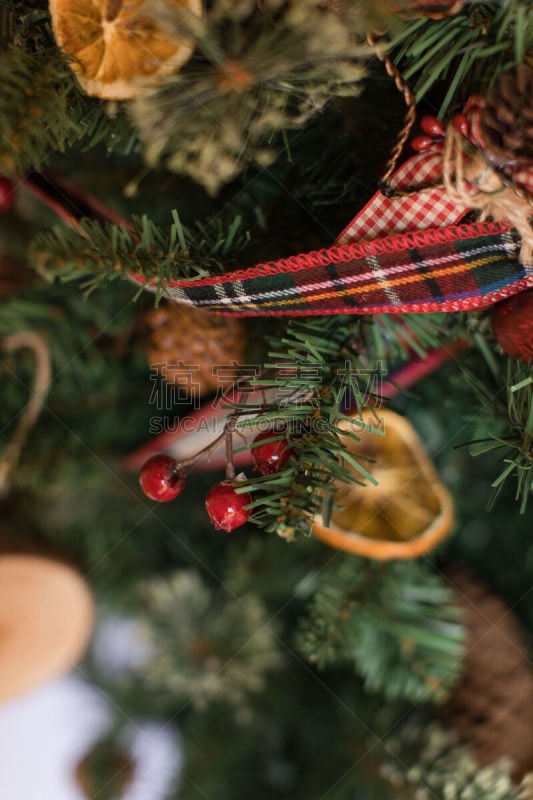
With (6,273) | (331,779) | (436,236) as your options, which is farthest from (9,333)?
(331,779)

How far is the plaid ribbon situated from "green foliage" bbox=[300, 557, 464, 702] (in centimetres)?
27

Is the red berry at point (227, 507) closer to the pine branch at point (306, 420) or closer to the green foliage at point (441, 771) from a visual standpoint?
the pine branch at point (306, 420)

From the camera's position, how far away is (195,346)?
1.65ft

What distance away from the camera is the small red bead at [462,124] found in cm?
32

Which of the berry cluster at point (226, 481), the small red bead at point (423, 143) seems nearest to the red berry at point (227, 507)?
the berry cluster at point (226, 481)

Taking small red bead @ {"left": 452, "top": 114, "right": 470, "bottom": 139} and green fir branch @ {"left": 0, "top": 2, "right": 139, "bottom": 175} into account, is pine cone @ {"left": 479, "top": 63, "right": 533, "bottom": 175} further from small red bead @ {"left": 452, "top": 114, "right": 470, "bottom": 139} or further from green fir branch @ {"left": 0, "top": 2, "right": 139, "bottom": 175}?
green fir branch @ {"left": 0, "top": 2, "right": 139, "bottom": 175}

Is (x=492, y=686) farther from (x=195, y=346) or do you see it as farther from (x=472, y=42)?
(x=472, y=42)

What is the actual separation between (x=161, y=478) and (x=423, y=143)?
249 mm

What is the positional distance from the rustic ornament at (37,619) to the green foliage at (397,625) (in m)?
0.23

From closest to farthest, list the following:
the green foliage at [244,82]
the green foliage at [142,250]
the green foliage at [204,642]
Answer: the green foliage at [244,82]
the green foliage at [142,250]
the green foliage at [204,642]

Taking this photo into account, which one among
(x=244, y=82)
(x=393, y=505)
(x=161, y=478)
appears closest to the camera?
(x=244, y=82)

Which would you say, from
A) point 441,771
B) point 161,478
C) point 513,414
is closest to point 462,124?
point 513,414

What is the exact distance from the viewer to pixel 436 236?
1.11ft

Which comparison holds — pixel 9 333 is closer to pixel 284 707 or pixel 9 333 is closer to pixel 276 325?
pixel 276 325
